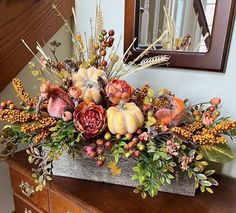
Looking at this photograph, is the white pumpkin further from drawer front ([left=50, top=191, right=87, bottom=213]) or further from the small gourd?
drawer front ([left=50, top=191, right=87, bottom=213])

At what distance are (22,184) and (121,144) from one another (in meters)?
0.46

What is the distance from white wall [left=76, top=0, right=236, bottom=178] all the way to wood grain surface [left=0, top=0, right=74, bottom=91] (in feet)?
0.56

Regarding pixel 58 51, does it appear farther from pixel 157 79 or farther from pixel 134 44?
pixel 157 79

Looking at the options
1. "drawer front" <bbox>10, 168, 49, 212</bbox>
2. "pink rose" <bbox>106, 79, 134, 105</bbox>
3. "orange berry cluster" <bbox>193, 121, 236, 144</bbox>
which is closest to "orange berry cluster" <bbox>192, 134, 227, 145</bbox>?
"orange berry cluster" <bbox>193, 121, 236, 144</bbox>

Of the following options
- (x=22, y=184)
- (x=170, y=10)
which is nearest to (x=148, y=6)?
(x=170, y=10)

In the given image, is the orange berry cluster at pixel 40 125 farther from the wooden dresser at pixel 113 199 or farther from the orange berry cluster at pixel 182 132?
the orange berry cluster at pixel 182 132

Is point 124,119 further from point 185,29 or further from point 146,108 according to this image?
point 185,29

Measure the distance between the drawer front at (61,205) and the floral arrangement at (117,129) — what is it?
11 cm

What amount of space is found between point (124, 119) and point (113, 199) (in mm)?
239

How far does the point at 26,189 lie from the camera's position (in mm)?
851

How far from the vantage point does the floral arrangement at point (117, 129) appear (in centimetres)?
62

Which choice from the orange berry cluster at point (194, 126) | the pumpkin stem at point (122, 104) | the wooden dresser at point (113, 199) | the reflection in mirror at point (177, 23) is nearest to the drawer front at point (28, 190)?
the wooden dresser at point (113, 199)

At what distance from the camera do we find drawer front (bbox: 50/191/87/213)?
27.5 inches

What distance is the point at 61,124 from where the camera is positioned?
69cm
